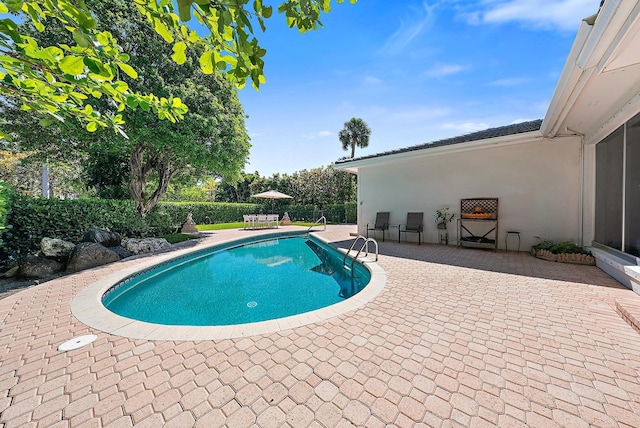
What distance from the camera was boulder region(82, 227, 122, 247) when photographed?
7.36 meters

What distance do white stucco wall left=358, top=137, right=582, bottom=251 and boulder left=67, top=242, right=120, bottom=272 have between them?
386 inches

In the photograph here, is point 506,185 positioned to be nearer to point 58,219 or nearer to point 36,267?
point 36,267

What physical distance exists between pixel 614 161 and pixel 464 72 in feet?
15.3

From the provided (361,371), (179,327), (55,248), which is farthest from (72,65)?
(55,248)

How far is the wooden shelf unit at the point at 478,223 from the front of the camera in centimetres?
788

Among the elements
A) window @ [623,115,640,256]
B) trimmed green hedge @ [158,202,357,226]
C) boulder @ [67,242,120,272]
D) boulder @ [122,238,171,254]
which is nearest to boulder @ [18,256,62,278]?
boulder @ [67,242,120,272]

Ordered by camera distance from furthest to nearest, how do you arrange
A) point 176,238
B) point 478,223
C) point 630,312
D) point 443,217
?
point 176,238 → point 443,217 → point 478,223 → point 630,312

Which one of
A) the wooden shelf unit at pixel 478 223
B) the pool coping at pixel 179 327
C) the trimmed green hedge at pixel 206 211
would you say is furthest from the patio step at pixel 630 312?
the trimmed green hedge at pixel 206 211

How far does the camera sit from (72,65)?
1435 millimetres

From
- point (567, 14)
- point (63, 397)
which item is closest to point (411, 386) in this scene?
point (63, 397)

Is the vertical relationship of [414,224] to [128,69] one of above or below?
below

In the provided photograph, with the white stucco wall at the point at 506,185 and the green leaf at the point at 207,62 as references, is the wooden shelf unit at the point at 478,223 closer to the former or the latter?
the white stucco wall at the point at 506,185

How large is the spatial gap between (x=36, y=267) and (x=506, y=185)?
43.1 feet

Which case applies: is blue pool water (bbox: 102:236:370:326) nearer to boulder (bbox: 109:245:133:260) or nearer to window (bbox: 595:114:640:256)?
boulder (bbox: 109:245:133:260)
